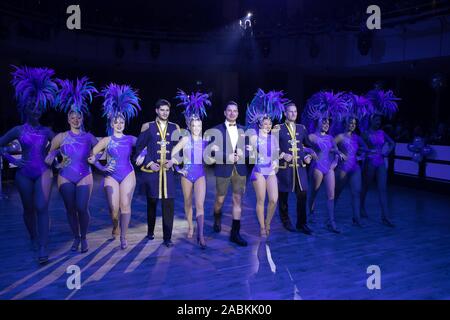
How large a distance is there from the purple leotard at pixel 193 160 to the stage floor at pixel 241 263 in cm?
83

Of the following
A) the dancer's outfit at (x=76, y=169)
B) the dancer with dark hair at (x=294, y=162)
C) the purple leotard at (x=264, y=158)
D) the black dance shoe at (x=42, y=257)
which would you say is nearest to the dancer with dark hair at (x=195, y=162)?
the purple leotard at (x=264, y=158)

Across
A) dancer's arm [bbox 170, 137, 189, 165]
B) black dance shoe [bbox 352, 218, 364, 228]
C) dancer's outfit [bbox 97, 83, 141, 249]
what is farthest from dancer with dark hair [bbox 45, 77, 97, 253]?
black dance shoe [bbox 352, 218, 364, 228]

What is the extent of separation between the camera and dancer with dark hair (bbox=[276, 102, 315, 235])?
17.5 ft

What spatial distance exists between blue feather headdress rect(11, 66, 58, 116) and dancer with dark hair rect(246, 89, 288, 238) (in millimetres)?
2290

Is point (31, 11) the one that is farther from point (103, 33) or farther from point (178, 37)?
point (178, 37)

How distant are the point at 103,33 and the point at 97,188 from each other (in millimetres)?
7361

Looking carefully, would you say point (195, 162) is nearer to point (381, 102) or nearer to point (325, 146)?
point (325, 146)

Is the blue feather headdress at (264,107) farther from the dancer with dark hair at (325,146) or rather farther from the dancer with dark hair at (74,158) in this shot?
the dancer with dark hair at (74,158)

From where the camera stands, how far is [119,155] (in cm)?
450

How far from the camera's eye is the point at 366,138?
234 inches

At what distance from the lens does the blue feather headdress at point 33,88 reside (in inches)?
163

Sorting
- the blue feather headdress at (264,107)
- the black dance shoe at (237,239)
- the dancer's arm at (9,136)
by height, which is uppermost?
the blue feather headdress at (264,107)
